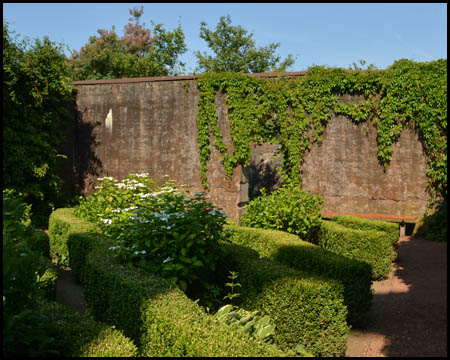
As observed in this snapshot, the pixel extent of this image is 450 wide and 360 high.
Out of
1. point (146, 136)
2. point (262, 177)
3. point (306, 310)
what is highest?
point (146, 136)

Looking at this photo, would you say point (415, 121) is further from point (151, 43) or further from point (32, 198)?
point (151, 43)

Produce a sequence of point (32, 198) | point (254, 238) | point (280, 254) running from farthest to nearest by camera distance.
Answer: point (32, 198), point (254, 238), point (280, 254)

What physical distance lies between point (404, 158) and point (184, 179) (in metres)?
5.82

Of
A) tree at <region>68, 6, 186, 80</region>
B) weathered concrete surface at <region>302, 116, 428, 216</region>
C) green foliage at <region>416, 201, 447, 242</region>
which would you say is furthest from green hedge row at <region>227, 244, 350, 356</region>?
tree at <region>68, 6, 186, 80</region>

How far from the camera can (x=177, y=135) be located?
38.0 feet

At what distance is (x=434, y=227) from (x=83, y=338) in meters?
8.58

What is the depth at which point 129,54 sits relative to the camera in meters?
21.4

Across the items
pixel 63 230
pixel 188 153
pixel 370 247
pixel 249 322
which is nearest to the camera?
pixel 249 322

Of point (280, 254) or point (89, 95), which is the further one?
point (89, 95)

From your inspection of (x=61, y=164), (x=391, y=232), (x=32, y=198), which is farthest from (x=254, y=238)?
(x=61, y=164)

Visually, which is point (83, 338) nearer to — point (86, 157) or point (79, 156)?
point (86, 157)

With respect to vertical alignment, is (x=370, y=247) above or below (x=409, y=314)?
above

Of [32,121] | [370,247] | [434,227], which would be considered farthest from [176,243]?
[32,121]

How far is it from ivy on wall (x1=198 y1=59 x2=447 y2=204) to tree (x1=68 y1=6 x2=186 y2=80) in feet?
34.2
